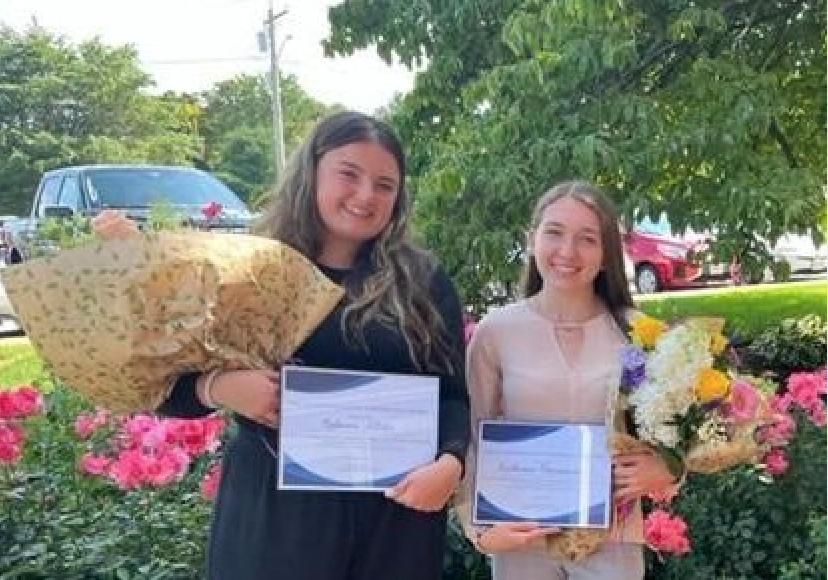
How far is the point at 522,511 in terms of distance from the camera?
2.08 meters

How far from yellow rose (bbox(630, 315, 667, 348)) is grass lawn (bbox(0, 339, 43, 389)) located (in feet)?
17.7

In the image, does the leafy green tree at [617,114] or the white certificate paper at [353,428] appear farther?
the leafy green tree at [617,114]

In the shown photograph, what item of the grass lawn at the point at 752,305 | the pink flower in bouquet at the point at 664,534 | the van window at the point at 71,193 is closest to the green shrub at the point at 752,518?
the pink flower in bouquet at the point at 664,534

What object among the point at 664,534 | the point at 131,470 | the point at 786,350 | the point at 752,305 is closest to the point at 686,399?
the point at 664,534

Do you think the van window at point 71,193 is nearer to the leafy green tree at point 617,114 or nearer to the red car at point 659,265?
the leafy green tree at point 617,114

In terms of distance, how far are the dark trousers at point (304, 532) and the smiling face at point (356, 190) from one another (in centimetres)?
40

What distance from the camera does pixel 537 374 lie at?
215 centimetres

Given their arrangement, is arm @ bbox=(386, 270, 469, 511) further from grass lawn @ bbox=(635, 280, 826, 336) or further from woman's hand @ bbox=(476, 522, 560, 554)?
grass lawn @ bbox=(635, 280, 826, 336)

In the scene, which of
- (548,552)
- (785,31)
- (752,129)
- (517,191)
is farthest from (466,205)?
(548,552)

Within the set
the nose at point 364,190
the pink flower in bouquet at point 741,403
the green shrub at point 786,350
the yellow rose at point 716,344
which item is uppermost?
the nose at point 364,190

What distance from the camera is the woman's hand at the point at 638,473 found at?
2.06 meters

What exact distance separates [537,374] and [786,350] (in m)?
5.06

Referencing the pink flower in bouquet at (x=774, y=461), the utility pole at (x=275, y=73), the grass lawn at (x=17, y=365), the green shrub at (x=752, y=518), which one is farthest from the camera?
the utility pole at (x=275, y=73)

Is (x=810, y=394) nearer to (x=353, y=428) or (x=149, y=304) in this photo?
(x=353, y=428)
